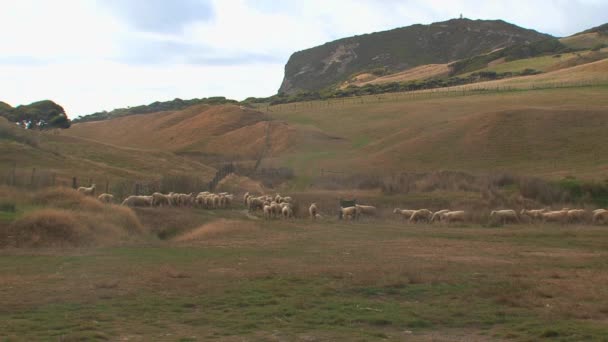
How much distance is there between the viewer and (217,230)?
1257 inches

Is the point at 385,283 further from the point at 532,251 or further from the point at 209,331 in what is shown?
the point at 532,251

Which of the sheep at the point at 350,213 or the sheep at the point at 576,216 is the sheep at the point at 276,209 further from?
the sheep at the point at 576,216

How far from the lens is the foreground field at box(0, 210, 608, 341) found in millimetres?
12781

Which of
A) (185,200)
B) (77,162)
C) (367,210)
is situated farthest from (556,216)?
(77,162)

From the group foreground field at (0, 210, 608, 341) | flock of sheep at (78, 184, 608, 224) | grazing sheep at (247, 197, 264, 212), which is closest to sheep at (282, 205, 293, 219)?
flock of sheep at (78, 184, 608, 224)

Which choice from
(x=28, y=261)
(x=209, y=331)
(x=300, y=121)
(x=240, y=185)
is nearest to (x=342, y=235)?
(x=28, y=261)

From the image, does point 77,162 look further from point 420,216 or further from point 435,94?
point 435,94

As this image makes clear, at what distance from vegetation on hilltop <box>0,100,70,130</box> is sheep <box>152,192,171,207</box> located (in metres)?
61.5

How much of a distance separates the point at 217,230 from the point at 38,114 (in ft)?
254

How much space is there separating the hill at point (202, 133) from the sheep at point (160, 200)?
147ft

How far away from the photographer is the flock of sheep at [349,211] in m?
38.0

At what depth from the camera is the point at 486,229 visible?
3531cm

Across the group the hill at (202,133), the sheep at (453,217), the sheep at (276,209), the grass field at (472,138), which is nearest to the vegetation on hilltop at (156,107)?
the hill at (202,133)

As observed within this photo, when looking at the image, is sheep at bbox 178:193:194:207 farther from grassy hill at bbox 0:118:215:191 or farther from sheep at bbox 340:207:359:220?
sheep at bbox 340:207:359:220
